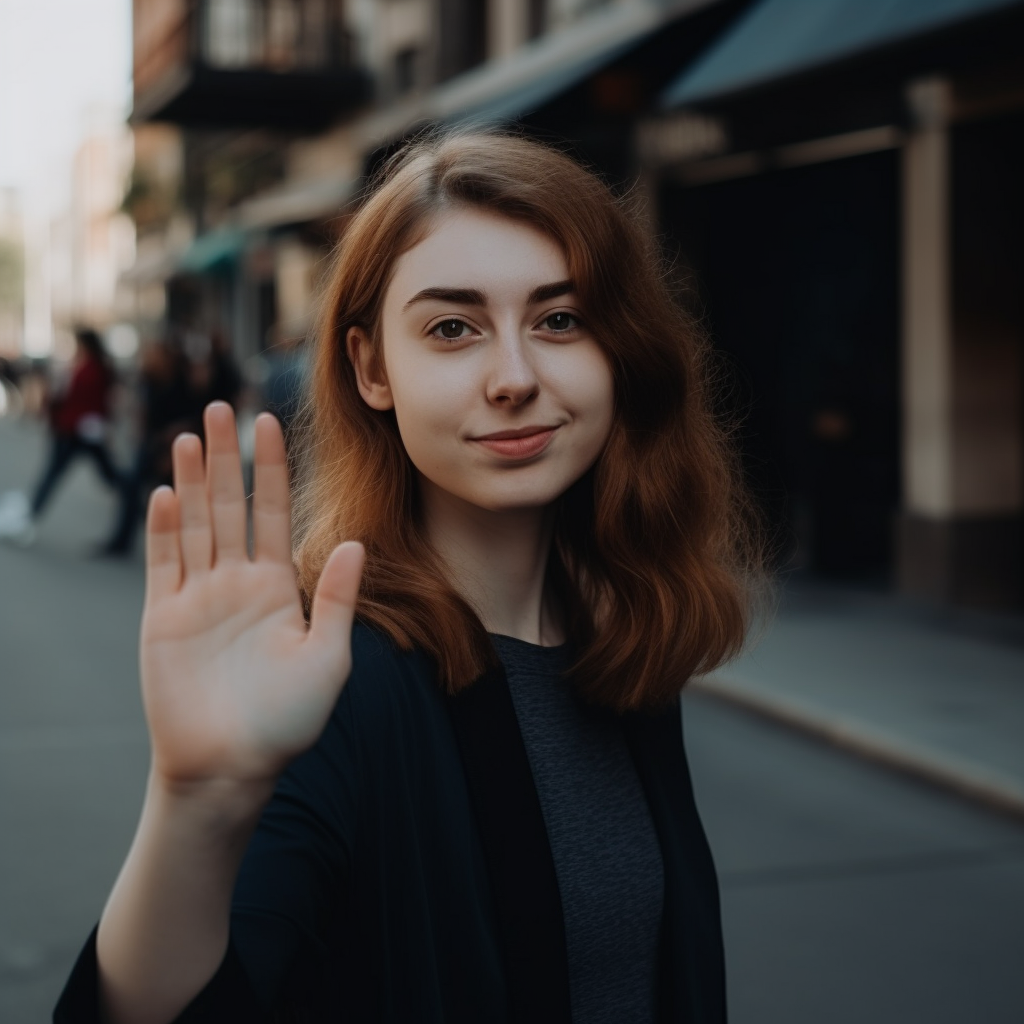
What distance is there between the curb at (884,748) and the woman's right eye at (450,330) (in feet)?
15.1

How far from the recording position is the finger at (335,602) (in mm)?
1342

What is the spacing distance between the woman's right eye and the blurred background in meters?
0.71

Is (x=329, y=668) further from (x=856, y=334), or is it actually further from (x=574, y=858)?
(x=856, y=334)

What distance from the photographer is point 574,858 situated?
1.67 meters

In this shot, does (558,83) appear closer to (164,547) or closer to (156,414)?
(156,414)

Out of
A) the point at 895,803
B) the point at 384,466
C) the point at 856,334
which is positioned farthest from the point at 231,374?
the point at 384,466

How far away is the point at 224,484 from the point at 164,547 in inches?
3.0

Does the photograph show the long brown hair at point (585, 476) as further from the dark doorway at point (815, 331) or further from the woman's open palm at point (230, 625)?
the dark doorway at point (815, 331)

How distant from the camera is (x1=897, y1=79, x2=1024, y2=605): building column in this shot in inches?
417

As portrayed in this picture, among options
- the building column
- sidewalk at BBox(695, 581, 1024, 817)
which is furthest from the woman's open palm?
the building column

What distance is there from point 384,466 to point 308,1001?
0.60 m

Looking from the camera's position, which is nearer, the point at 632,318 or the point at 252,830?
the point at 252,830

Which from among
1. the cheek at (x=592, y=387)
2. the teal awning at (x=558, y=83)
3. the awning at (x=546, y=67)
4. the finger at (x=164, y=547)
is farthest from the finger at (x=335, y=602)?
the teal awning at (x=558, y=83)

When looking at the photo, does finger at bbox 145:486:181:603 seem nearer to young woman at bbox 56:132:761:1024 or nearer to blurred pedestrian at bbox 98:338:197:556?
young woman at bbox 56:132:761:1024
